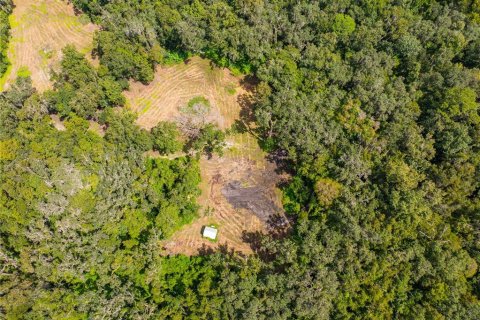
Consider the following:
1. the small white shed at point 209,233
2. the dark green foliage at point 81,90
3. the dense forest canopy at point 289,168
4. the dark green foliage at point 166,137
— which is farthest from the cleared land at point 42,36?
the small white shed at point 209,233

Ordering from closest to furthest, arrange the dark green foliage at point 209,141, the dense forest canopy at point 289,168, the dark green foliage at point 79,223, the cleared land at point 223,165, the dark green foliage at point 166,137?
1. the dark green foliage at point 79,223
2. the dense forest canopy at point 289,168
3. the cleared land at point 223,165
4. the dark green foliage at point 166,137
5. the dark green foliage at point 209,141

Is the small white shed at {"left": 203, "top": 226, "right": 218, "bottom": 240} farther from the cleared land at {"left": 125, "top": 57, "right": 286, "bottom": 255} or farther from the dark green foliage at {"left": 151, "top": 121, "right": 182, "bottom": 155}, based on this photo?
the dark green foliage at {"left": 151, "top": 121, "right": 182, "bottom": 155}

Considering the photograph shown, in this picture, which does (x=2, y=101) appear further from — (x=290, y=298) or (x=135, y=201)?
(x=290, y=298)

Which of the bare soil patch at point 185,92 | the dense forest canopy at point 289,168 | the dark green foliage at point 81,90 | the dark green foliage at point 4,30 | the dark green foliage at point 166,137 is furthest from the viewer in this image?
the dark green foliage at point 4,30

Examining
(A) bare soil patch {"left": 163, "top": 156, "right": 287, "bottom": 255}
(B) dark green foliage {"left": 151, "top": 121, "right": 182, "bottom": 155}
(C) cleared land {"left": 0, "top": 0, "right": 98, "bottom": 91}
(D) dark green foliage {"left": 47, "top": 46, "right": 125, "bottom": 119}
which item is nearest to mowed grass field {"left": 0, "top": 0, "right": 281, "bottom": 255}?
(C) cleared land {"left": 0, "top": 0, "right": 98, "bottom": 91}

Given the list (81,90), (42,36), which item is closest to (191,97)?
(81,90)

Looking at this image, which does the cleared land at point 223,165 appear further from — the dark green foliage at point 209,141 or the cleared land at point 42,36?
the cleared land at point 42,36
